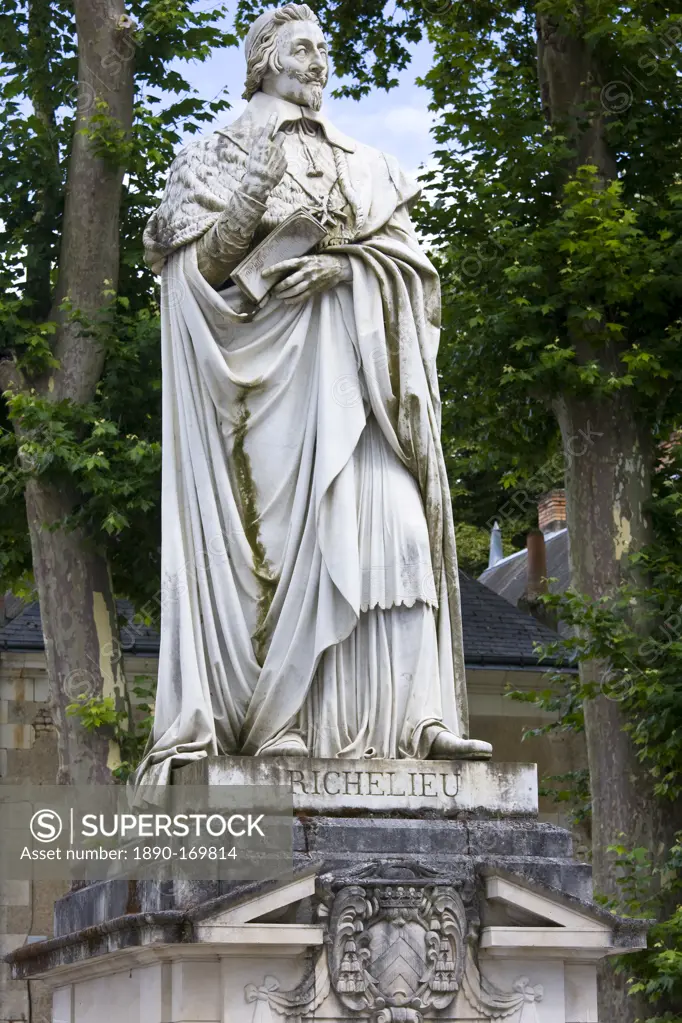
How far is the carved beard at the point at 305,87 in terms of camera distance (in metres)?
7.98

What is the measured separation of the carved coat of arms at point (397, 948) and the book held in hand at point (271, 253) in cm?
235

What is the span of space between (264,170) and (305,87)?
0.66 metres

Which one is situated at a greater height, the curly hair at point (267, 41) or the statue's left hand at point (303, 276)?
the curly hair at point (267, 41)

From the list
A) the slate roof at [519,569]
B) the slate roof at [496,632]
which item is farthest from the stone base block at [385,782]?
the slate roof at [519,569]

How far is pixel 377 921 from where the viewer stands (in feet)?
21.7

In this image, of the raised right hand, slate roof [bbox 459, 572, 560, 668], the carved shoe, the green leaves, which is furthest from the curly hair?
slate roof [bbox 459, 572, 560, 668]

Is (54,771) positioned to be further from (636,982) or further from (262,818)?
(262,818)

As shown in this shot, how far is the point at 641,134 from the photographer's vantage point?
17281 millimetres

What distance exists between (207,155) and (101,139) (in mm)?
8654

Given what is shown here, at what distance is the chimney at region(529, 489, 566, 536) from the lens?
32.0 m

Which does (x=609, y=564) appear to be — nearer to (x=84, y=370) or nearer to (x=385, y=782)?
(x=84, y=370)

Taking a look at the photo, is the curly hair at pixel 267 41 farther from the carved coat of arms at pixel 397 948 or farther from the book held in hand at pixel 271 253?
the carved coat of arms at pixel 397 948

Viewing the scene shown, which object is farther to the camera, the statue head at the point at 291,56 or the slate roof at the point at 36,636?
the slate roof at the point at 36,636

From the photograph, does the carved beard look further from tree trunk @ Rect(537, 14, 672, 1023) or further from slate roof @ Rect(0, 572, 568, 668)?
slate roof @ Rect(0, 572, 568, 668)
